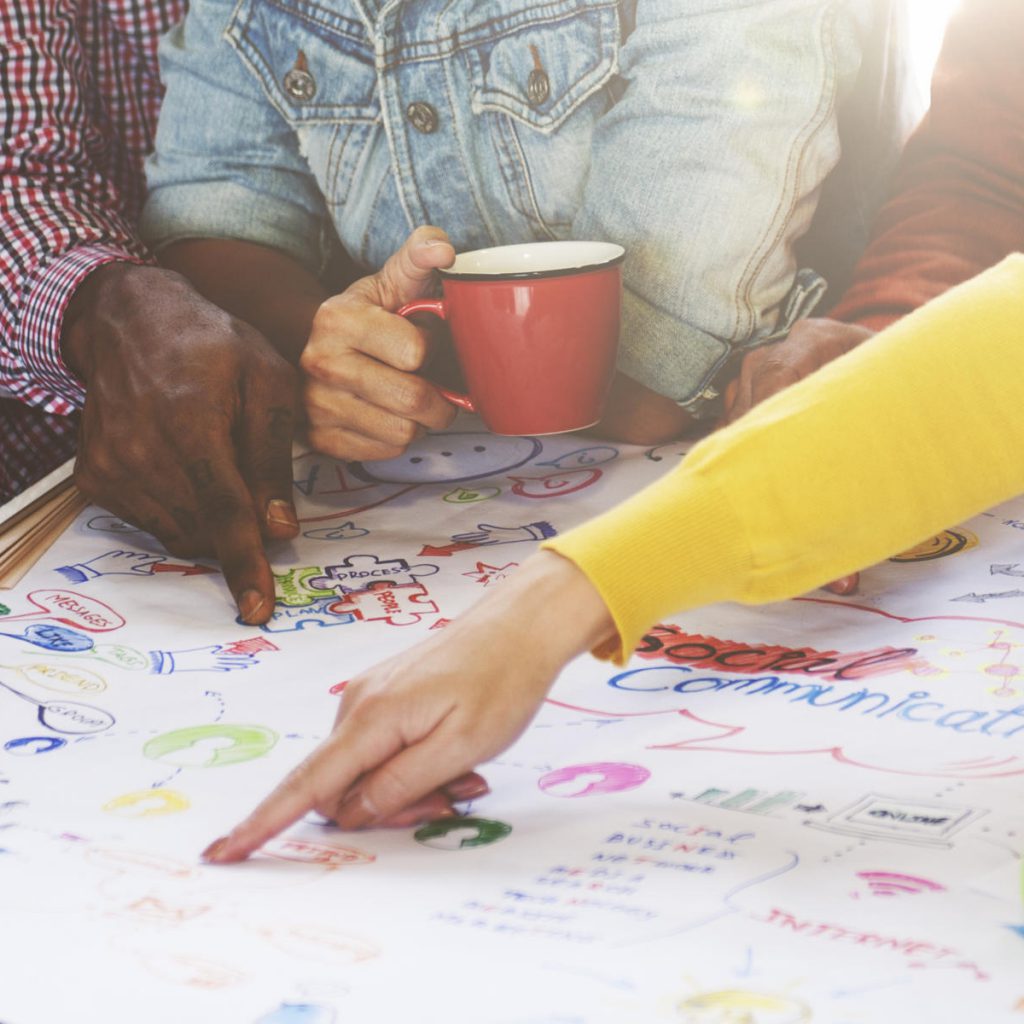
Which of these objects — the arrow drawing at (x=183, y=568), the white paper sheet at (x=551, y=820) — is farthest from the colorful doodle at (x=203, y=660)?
the arrow drawing at (x=183, y=568)

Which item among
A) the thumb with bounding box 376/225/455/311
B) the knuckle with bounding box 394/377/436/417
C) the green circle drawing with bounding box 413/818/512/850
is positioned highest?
the thumb with bounding box 376/225/455/311

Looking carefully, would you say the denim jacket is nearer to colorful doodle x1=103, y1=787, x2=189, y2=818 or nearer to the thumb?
the thumb

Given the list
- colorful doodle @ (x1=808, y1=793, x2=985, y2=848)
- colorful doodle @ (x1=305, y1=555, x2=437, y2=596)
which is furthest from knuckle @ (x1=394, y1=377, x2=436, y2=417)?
colorful doodle @ (x1=808, y1=793, x2=985, y2=848)

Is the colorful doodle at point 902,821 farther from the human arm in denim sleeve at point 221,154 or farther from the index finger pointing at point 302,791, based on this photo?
the human arm in denim sleeve at point 221,154

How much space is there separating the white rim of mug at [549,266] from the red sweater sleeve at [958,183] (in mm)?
195

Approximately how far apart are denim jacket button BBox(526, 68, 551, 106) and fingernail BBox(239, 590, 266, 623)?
1.41ft

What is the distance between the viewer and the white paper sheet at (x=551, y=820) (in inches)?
13.6

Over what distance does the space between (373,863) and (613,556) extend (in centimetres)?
14

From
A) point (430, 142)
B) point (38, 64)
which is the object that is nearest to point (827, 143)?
point (430, 142)

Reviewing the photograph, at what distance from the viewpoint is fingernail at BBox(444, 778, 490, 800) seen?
1.52 feet

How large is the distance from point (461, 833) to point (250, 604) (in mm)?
247

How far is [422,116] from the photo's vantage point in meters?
0.89

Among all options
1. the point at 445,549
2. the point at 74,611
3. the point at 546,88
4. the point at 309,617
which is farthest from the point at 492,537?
the point at 546,88

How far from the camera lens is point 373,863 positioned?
16.8 inches
